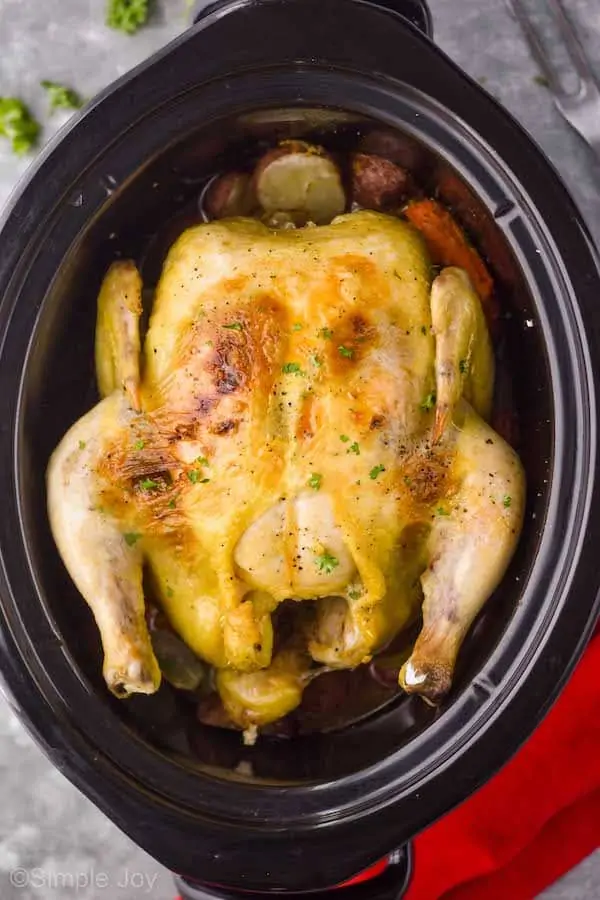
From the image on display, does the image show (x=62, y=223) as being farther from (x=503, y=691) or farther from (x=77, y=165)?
(x=503, y=691)

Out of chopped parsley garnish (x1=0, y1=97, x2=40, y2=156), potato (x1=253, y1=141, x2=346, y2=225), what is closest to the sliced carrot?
potato (x1=253, y1=141, x2=346, y2=225)

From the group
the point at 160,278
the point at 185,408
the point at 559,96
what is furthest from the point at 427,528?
the point at 559,96

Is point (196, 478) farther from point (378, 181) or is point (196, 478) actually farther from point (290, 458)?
point (378, 181)

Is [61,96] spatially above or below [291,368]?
above

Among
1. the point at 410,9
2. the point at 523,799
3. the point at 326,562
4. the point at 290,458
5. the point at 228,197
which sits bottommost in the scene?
the point at 523,799

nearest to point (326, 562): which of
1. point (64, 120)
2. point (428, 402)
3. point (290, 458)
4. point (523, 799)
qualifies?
point (290, 458)

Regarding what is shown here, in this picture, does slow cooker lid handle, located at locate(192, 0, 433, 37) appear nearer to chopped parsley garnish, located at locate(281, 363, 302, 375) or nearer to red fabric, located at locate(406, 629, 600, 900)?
chopped parsley garnish, located at locate(281, 363, 302, 375)

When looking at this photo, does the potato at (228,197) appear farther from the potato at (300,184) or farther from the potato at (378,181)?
the potato at (378,181)
